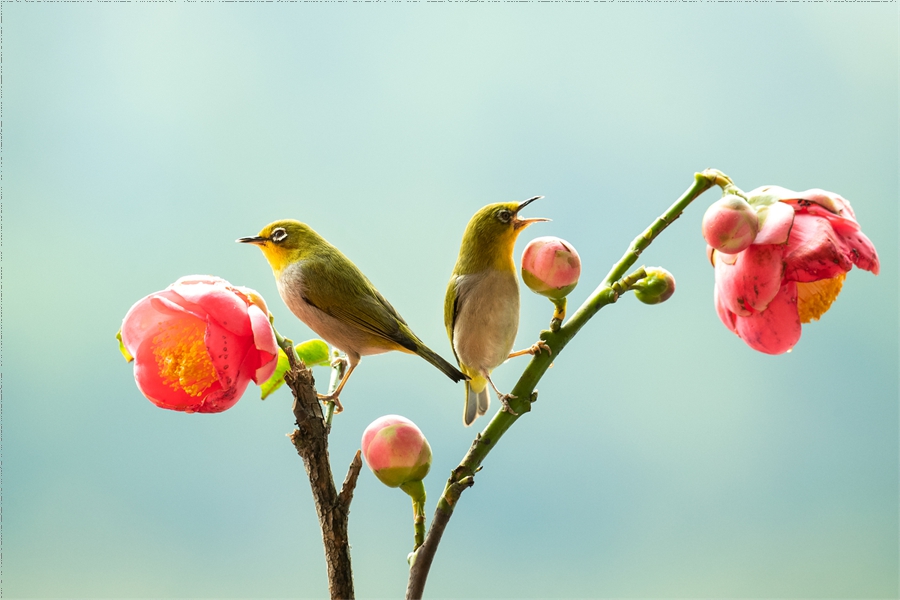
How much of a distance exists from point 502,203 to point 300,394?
0.31m

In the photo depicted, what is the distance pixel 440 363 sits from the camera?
0.69 m

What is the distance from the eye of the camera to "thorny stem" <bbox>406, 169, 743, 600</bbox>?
0.62m

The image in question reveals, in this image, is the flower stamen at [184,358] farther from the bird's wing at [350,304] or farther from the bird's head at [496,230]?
the bird's head at [496,230]

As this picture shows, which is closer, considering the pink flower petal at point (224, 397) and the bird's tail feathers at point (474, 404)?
the pink flower petal at point (224, 397)

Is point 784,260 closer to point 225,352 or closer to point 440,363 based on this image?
point 440,363

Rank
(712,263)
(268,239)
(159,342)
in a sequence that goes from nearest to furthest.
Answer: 1. (159,342)
2. (712,263)
3. (268,239)

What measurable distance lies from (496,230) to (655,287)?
0.20 meters

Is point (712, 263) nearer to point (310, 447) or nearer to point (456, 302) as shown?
point (456, 302)

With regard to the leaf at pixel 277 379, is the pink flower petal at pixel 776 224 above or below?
above

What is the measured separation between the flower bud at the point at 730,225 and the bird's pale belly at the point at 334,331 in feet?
1.09

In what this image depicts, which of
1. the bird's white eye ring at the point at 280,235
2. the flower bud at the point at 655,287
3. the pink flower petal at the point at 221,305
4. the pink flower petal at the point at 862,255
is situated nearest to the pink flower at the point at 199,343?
the pink flower petal at the point at 221,305

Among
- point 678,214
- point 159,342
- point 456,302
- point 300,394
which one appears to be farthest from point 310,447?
point 678,214

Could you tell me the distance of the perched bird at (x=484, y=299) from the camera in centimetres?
74

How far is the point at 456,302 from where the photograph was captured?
788 mm
